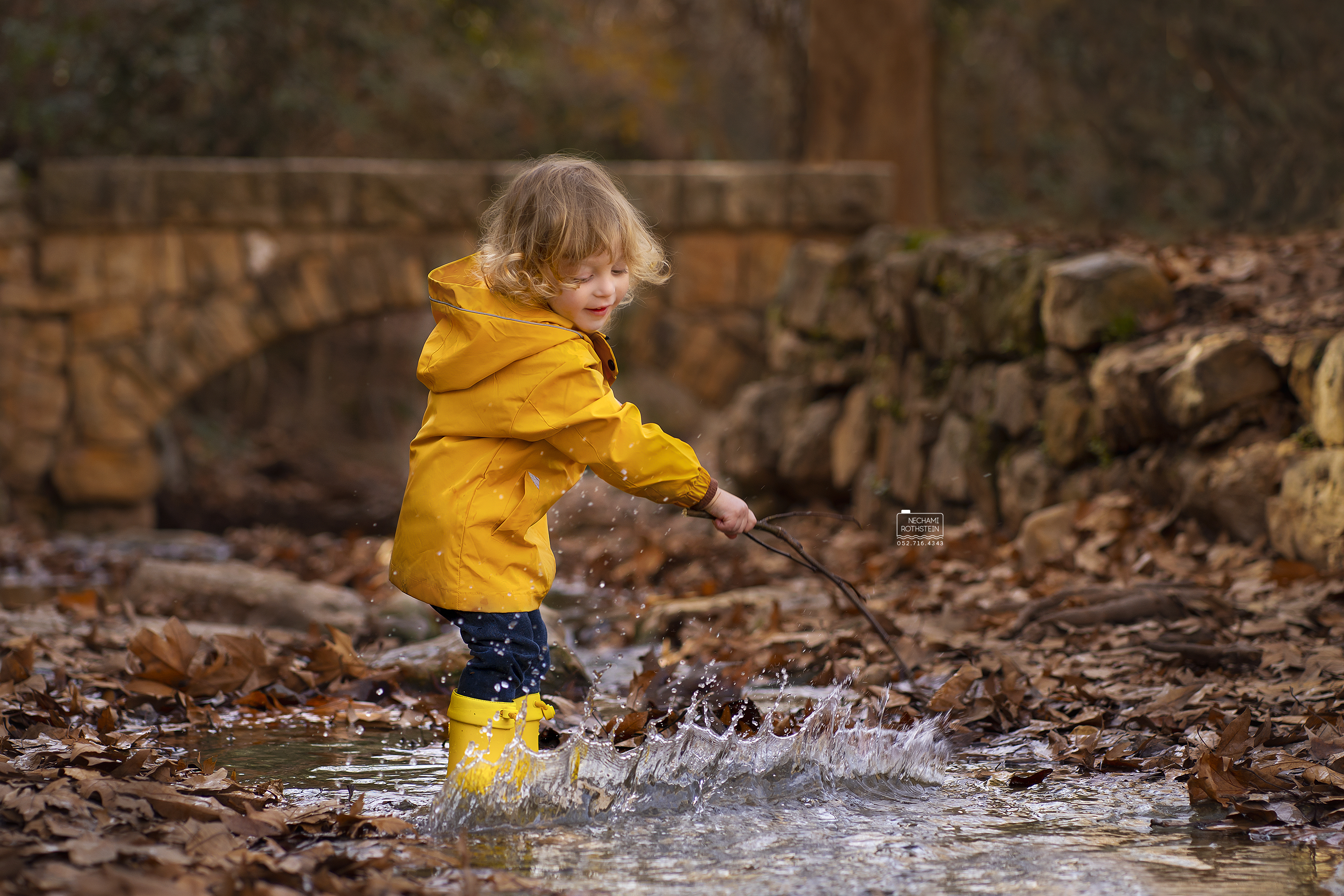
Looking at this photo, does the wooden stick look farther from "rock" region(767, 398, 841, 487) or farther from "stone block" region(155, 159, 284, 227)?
"stone block" region(155, 159, 284, 227)

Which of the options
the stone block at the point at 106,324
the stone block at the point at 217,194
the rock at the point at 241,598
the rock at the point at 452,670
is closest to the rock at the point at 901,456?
the rock at the point at 241,598

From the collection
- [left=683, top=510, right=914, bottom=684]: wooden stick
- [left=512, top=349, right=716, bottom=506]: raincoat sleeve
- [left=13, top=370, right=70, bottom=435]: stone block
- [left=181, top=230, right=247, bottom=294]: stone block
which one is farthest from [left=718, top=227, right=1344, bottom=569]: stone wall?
[left=13, top=370, right=70, bottom=435]: stone block

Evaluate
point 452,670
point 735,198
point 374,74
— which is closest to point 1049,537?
point 452,670

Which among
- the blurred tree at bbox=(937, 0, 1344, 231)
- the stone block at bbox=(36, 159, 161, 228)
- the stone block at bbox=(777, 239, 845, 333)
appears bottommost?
the stone block at bbox=(777, 239, 845, 333)

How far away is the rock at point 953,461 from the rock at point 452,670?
2.95 meters

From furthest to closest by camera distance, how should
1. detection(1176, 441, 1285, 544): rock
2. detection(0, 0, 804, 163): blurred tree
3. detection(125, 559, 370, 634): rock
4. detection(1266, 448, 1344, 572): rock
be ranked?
detection(0, 0, 804, 163): blurred tree < detection(125, 559, 370, 634): rock < detection(1176, 441, 1285, 544): rock < detection(1266, 448, 1344, 572): rock

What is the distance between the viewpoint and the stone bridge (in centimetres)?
948

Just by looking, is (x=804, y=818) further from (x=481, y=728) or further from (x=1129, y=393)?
(x=1129, y=393)

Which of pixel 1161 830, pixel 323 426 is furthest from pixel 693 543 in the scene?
pixel 323 426

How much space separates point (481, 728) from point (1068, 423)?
3.52 metres

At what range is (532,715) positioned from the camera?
2.88m

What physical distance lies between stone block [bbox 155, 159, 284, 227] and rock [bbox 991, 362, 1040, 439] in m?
5.74

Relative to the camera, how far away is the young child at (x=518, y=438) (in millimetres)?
2715

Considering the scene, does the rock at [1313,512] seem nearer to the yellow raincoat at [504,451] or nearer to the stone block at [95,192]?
the yellow raincoat at [504,451]
